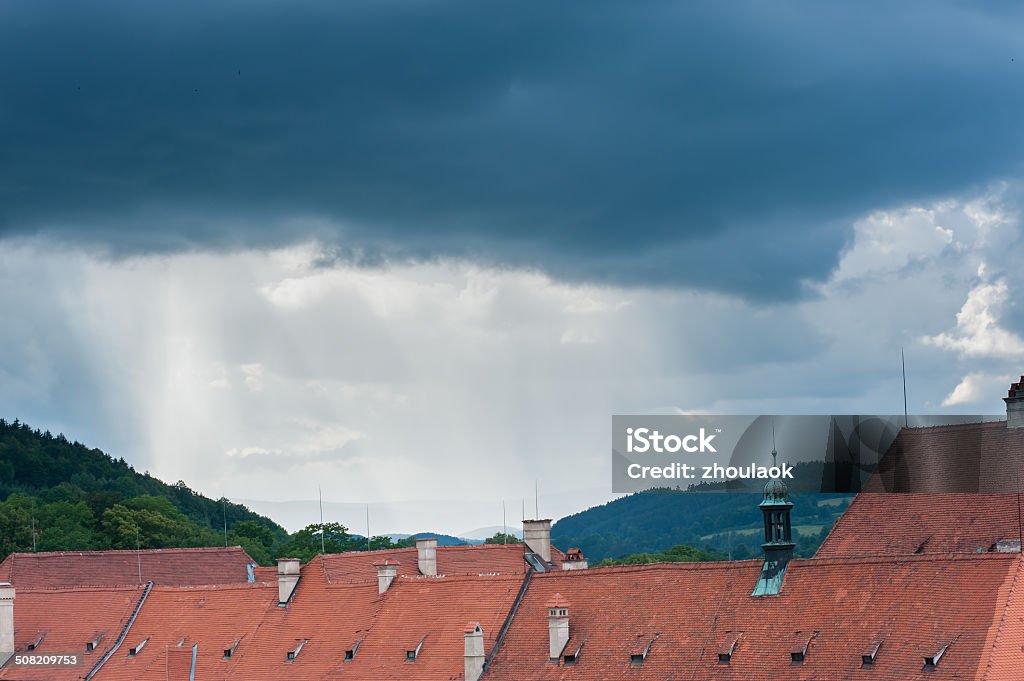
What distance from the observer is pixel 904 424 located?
82.9 meters

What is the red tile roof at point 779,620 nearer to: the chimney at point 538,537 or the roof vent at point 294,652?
the roof vent at point 294,652

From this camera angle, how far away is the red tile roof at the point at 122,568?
4552 inches

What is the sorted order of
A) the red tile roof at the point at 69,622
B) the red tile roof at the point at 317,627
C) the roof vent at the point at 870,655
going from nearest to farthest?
1. the roof vent at the point at 870,655
2. the red tile roof at the point at 317,627
3. the red tile roof at the point at 69,622

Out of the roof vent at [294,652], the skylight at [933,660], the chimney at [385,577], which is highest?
the chimney at [385,577]

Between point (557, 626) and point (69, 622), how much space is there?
3983 centimetres

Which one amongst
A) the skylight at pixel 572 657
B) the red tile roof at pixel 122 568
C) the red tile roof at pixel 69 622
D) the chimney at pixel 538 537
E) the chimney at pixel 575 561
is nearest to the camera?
the skylight at pixel 572 657

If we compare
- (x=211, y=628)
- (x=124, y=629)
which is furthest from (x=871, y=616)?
(x=124, y=629)

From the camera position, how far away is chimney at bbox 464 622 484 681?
7844cm

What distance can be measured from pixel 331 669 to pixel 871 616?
31504 mm

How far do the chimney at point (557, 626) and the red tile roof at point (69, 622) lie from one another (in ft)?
114

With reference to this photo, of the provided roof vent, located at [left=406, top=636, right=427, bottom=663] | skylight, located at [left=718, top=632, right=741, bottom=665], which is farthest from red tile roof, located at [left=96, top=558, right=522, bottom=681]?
skylight, located at [left=718, top=632, right=741, bottom=665]

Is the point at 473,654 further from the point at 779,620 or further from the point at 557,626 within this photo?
the point at 779,620

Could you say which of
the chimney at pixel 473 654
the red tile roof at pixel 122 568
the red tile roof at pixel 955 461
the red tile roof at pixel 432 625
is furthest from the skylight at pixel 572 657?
the red tile roof at pixel 122 568

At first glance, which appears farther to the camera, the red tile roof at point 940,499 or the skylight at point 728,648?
the red tile roof at point 940,499
